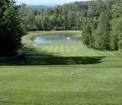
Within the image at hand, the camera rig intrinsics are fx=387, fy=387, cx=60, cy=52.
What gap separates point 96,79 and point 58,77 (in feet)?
5.35

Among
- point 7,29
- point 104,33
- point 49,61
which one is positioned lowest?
point 104,33

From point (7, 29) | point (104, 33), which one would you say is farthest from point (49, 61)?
point (104, 33)

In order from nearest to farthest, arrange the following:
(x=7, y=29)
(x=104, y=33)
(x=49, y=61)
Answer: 1. (x=49, y=61)
2. (x=7, y=29)
3. (x=104, y=33)

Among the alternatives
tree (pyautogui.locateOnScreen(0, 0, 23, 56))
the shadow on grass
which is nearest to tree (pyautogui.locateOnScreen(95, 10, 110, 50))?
tree (pyautogui.locateOnScreen(0, 0, 23, 56))

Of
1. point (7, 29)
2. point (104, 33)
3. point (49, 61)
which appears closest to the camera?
point (49, 61)

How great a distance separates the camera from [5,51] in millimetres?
41562

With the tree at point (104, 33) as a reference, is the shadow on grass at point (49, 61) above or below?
above

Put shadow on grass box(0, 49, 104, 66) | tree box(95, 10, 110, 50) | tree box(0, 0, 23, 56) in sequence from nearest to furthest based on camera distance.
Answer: shadow on grass box(0, 49, 104, 66)
tree box(0, 0, 23, 56)
tree box(95, 10, 110, 50)

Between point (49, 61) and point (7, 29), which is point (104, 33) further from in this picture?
point (49, 61)

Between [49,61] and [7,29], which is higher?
[7,29]

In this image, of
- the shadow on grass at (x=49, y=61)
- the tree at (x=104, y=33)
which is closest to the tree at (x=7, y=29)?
the shadow on grass at (x=49, y=61)

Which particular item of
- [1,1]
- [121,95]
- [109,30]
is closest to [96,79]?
[121,95]

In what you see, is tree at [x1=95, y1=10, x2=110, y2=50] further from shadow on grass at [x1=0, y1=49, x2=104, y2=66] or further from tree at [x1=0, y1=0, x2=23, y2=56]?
shadow on grass at [x1=0, y1=49, x2=104, y2=66]

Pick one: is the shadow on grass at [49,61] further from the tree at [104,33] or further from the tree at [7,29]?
the tree at [104,33]
